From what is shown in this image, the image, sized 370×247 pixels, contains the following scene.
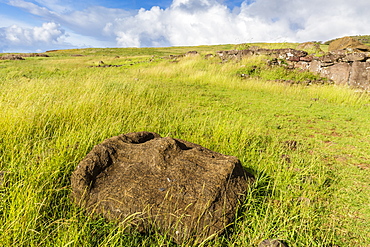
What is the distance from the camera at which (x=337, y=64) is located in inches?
473

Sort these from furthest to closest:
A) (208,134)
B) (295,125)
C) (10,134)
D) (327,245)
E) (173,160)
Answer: (295,125) → (208,134) → (10,134) → (173,160) → (327,245)

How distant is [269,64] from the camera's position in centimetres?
1403

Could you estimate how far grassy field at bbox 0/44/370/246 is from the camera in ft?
7.77

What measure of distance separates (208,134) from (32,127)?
343 centimetres

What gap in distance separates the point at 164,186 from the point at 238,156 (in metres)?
2.02

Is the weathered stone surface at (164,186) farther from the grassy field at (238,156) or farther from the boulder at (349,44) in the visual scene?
the boulder at (349,44)

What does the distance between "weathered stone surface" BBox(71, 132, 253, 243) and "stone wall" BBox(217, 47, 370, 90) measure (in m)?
11.2

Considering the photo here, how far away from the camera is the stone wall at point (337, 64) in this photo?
1101 cm

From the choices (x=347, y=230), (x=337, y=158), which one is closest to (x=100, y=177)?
(x=347, y=230)

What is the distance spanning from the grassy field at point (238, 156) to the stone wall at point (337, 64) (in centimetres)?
273

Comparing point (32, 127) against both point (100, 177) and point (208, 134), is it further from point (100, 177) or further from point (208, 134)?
point (208, 134)

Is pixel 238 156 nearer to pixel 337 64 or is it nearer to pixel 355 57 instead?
pixel 337 64

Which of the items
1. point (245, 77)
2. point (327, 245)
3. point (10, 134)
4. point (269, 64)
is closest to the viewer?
point (327, 245)

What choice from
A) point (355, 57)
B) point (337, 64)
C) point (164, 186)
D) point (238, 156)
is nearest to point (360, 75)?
point (355, 57)
